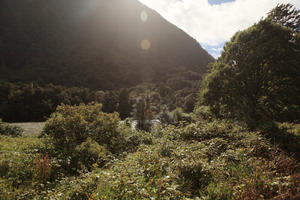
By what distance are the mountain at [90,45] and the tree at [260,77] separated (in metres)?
64.4

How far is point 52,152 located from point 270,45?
45.7ft

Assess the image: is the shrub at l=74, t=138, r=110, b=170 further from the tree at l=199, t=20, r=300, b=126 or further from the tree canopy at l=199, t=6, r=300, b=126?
the tree canopy at l=199, t=6, r=300, b=126

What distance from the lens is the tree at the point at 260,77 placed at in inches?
379

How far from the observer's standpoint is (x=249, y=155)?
472cm

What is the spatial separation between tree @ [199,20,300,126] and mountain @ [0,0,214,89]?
6441cm

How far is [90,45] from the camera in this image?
87.1 meters

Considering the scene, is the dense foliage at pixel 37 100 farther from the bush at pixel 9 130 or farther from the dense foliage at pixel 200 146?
the dense foliage at pixel 200 146

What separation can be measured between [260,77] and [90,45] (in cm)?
9217

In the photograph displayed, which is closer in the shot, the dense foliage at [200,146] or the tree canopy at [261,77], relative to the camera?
the dense foliage at [200,146]

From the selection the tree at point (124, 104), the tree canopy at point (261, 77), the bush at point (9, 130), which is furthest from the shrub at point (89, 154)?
the tree at point (124, 104)

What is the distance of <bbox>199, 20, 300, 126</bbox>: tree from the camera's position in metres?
9.62

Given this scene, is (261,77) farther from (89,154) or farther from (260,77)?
(89,154)

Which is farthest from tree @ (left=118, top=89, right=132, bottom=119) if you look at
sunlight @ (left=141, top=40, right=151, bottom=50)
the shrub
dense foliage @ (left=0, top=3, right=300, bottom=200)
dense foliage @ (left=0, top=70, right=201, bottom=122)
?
sunlight @ (left=141, top=40, right=151, bottom=50)

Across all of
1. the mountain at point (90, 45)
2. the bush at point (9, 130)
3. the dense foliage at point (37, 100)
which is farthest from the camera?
the mountain at point (90, 45)
